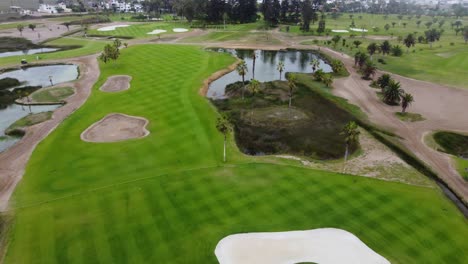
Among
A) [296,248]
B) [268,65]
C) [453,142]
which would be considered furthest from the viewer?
[268,65]

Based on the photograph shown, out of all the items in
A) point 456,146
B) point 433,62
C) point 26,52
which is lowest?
point 456,146

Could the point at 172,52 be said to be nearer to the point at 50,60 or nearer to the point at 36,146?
the point at 50,60

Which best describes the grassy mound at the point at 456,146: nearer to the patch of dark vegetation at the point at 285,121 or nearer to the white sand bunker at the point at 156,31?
the patch of dark vegetation at the point at 285,121

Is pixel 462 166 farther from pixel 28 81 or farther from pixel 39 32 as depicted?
pixel 39 32

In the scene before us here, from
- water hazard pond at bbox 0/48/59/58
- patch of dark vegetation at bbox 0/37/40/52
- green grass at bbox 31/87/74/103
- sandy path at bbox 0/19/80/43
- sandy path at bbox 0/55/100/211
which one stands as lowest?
sandy path at bbox 0/55/100/211

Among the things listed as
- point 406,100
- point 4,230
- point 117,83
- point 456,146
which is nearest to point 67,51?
point 117,83

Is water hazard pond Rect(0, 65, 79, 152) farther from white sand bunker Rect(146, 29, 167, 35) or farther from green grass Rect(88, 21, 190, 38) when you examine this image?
white sand bunker Rect(146, 29, 167, 35)

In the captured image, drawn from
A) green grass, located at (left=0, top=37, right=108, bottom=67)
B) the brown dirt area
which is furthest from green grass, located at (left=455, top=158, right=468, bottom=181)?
green grass, located at (left=0, top=37, right=108, bottom=67)
